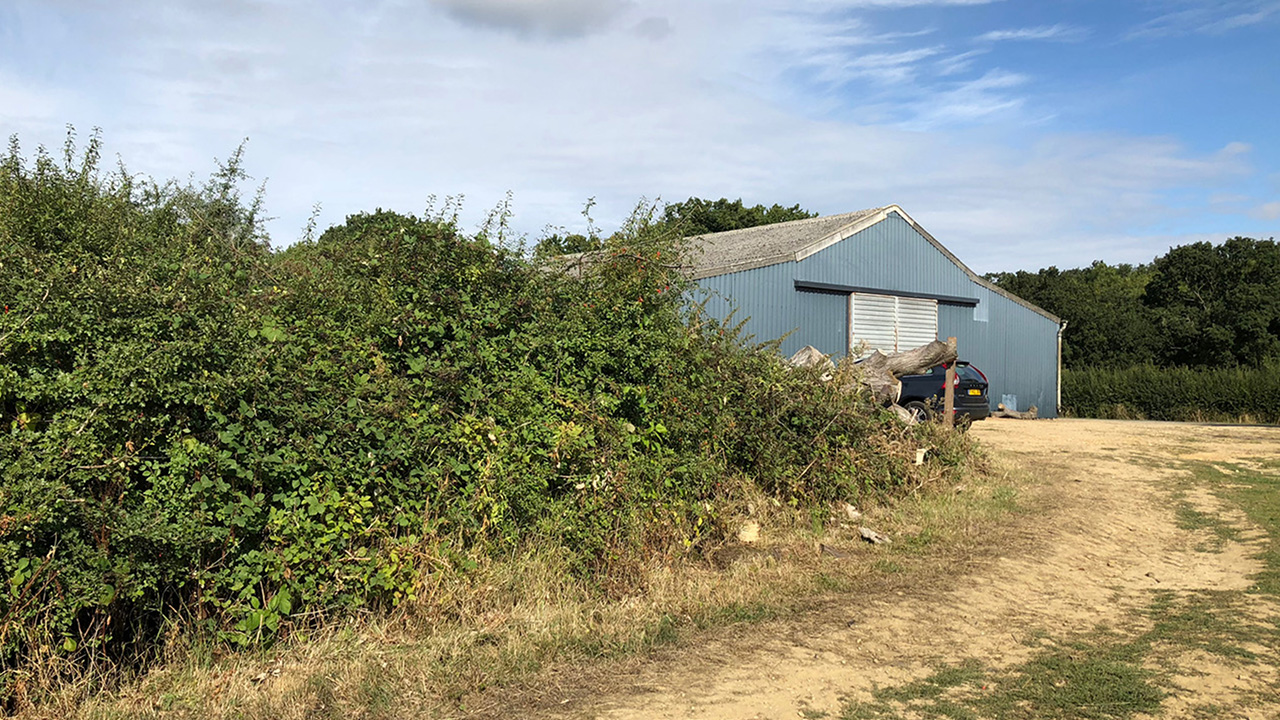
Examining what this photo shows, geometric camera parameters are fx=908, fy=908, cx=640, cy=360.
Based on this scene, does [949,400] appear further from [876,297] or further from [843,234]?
[876,297]

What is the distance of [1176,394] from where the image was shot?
3062 centimetres

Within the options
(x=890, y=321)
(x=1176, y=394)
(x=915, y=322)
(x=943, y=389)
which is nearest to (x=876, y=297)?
(x=890, y=321)

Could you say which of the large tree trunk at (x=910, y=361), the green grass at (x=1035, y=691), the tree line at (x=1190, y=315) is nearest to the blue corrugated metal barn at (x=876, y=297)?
the large tree trunk at (x=910, y=361)

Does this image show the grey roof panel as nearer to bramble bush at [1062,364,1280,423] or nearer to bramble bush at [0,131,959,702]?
bramble bush at [0,131,959,702]

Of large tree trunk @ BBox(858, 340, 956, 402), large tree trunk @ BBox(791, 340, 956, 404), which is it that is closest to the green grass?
large tree trunk @ BBox(791, 340, 956, 404)

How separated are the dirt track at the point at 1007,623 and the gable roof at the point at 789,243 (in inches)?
363

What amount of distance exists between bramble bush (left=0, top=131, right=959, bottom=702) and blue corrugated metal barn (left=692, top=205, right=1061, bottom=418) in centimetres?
1049

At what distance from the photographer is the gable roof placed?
2036 centimetres

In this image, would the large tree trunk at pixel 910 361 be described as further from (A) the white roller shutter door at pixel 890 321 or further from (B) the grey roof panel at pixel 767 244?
(A) the white roller shutter door at pixel 890 321

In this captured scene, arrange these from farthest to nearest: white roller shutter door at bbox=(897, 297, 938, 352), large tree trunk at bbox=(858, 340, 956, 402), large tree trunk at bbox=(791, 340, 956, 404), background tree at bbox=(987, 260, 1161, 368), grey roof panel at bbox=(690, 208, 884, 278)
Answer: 1. background tree at bbox=(987, 260, 1161, 368)
2. white roller shutter door at bbox=(897, 297, 938, 352)
3. grey roof panel at bbox=(690, 208, 884, 278)
4. large tree trunk at bbox=(858, 340, 956, 402)
5. large tree trunk at bbox=(791, 340, 956, 404)

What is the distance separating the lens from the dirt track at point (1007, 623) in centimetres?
492

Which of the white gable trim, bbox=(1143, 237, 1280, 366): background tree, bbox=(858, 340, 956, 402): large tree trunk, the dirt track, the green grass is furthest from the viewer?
bbox=(1143, 237, 1280, 366): background tree

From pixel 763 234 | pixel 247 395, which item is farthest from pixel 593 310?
pixel 763 234

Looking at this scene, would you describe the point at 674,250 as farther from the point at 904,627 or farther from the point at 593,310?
the point at 904,627
